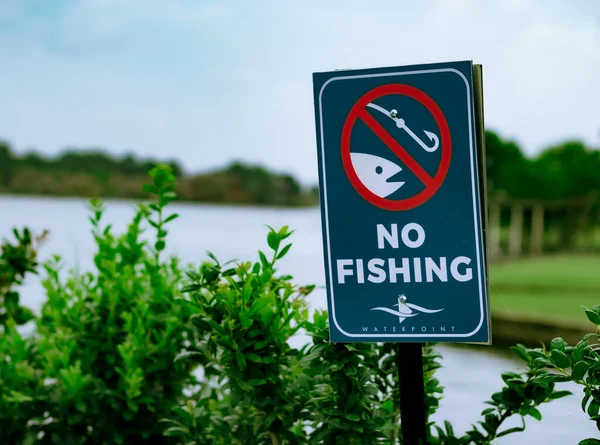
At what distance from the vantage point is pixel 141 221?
7.32 ft

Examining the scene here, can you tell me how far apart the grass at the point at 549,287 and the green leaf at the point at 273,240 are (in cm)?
631

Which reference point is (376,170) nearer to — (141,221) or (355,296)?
(355,296)

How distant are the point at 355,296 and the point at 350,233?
5.2 inches

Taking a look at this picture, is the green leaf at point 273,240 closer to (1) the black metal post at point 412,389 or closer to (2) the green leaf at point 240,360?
(2) the green leaf at point 240,360

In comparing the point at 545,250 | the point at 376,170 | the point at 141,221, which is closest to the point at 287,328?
the point at 376,170

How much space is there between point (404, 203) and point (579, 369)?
48cm

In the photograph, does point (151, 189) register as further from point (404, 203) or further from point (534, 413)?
point (534, 413)

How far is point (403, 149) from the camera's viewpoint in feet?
4.69

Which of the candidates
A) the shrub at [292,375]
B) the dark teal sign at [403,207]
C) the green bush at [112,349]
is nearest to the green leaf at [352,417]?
the shrub at [292,375]

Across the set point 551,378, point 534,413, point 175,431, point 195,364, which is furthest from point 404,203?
point 195,364

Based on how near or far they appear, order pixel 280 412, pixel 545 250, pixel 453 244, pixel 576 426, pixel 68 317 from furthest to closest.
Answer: pixel 545 250 < pixel 68 317 < pixel 576 426 < pixel 280 412 < pixel 453 244

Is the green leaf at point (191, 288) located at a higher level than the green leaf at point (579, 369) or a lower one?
higher

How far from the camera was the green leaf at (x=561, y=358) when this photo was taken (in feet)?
4.58

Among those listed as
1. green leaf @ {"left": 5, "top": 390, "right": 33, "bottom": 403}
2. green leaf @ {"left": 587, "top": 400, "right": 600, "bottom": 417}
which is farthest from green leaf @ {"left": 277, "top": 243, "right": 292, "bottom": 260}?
green leaf @ {"left": 5, "top": 390, "right": 33, "bottom": 403}
